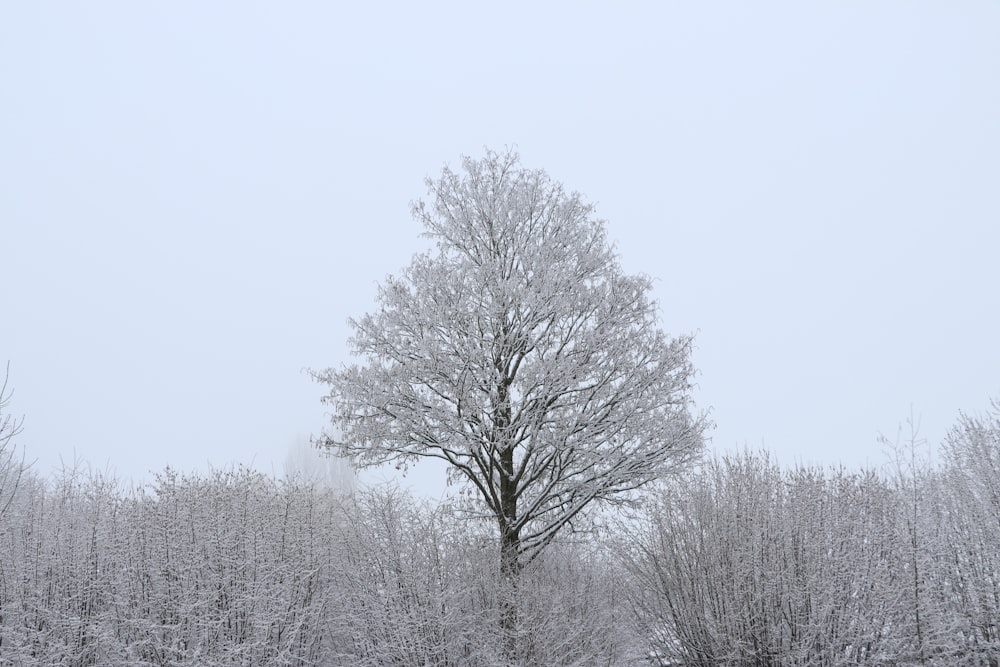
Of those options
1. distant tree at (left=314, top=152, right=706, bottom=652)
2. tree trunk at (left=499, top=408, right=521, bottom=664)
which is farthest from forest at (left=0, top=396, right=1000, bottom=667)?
distant tree at (left=314, top=152, right=706, bottom=652)

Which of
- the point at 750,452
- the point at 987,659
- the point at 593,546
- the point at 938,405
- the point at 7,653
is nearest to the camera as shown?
the point at 7,653

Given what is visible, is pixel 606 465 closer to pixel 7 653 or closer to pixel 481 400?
pixel 481 400

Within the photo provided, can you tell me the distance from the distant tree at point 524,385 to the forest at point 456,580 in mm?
995

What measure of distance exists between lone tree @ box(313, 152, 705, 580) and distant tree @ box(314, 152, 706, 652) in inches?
1.1

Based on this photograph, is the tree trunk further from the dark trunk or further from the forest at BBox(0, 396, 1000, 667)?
the forest at BBox(0, 396, 1000, 667)

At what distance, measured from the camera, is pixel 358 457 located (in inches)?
525

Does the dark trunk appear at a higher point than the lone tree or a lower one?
lower

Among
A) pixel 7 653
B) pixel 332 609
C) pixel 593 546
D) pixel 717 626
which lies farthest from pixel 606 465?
pixel 7 653

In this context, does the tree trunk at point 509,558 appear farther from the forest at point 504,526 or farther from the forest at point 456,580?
the forest at point 456,580

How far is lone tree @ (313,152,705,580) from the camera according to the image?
12602mm

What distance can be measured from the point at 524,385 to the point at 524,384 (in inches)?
0.8

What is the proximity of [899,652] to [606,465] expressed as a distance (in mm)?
6380

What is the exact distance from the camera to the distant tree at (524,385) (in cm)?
1260

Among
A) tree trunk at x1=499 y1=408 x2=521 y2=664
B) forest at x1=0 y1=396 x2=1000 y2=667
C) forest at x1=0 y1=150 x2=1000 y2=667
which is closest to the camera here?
forest at x1=0 y1=396 x2=1000 y2=667
